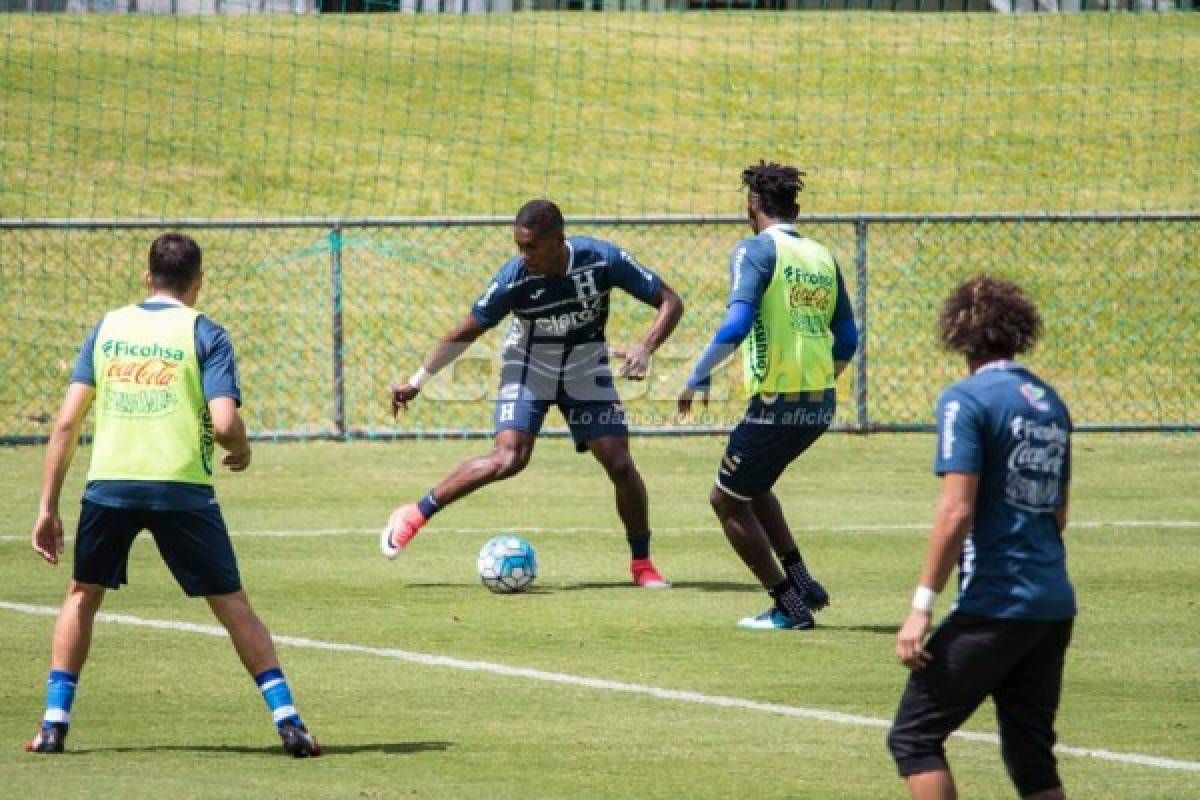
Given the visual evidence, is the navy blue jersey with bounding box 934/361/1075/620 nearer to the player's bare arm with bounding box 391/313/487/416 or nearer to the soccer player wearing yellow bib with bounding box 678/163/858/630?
the soccer player wearing yellow bib with bounding box 678/163/858/630

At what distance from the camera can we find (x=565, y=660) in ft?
32.2

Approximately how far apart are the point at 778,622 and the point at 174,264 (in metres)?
4.18

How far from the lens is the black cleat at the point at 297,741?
772cm

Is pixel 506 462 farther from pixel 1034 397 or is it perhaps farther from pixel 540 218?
pixel 1034 397

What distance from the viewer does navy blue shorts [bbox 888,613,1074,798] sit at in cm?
604

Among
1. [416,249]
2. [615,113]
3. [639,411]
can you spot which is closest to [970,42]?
[615,113]

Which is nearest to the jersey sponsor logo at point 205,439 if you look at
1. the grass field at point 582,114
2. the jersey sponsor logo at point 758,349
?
the jersey sponsor logo at point 758,349

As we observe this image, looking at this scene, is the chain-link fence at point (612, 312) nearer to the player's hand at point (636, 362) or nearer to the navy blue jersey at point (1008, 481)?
the player's hand at point (636, 362)

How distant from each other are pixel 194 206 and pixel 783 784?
21173mm

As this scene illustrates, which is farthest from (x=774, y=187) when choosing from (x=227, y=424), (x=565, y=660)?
(x=227, y=424)

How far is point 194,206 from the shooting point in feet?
89.8

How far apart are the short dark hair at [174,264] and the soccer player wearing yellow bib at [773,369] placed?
3298mm

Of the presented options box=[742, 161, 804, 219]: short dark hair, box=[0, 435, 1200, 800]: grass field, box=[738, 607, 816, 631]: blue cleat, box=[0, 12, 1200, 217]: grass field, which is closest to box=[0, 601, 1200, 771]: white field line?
box=[0, 435, 1200, 800]: grass field

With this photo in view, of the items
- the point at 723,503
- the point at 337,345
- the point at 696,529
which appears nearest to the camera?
the point at 723,503
